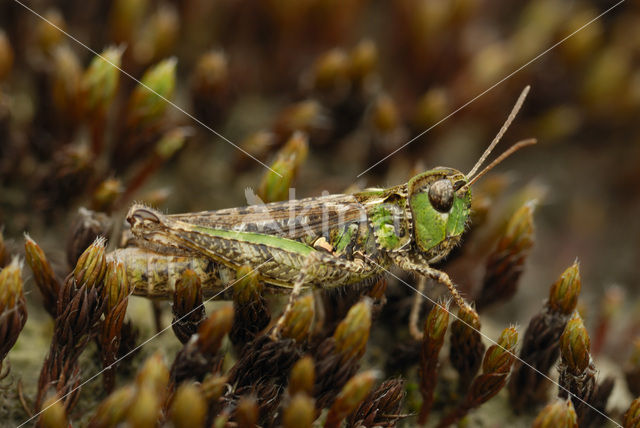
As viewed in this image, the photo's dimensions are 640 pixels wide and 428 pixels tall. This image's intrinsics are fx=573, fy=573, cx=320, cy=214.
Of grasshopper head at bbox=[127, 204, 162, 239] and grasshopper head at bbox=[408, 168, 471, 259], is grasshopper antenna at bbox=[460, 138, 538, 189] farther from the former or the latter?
grasshopper head at bbox=[127, 204, 162, 239]

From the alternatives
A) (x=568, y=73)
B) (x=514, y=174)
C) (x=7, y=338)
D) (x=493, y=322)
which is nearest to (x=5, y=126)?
(x=7, y=338)

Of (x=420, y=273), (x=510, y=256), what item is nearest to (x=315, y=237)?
(x=420, y=273)

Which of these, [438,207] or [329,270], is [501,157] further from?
[329,270]

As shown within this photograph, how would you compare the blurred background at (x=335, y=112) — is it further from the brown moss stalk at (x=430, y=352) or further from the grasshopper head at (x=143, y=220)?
the brown moss stalk at (x=430, y=352)

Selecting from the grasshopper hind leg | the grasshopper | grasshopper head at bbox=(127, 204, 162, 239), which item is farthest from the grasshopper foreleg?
grasshopper head at bbox=(127, 204, 162, 239)

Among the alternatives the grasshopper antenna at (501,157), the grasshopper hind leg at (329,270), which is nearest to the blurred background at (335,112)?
the grasshopper antenna at (501,157)

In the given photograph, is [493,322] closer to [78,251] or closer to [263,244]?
[263,244]
